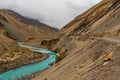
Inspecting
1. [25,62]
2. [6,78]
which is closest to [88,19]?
[25,62]

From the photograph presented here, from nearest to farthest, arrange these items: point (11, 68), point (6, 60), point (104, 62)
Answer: point (104, 62), point (11, 68), point (6, 60)

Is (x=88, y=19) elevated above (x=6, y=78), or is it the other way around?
(x=88, y=19)

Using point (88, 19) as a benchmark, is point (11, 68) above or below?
below

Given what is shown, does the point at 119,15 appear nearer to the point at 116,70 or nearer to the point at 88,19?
the point at 116,70

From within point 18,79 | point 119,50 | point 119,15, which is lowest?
point 18,79

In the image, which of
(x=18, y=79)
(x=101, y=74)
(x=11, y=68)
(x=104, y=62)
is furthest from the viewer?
(x=11, y=68)

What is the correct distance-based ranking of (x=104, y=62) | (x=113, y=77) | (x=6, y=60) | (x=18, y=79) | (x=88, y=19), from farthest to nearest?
(x=88, y=19), (x=6, y=60), (x=18, y=79), (x=104, y=62), (x=113, y=77)

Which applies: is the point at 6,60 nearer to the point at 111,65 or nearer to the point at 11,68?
the point at 11,68

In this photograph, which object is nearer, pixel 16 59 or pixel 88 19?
pixel 16 59

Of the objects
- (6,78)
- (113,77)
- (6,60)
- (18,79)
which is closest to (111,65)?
(113,77)
